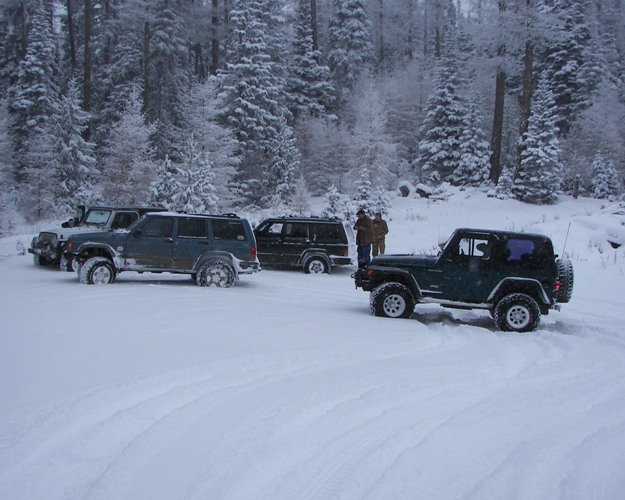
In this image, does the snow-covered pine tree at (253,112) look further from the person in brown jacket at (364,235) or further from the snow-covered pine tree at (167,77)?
the person in brown jacket at (364,235)

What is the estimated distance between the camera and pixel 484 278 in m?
9.73

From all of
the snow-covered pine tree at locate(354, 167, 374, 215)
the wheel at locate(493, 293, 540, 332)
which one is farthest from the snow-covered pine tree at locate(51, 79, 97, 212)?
the wheel at locate(493, 293, 540, 332)

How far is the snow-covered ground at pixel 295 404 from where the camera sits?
3725 mm

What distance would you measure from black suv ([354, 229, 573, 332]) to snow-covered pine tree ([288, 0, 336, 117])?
3297 centimetres

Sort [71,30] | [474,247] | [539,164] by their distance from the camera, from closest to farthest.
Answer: [474,247], [539,164], [71,30]

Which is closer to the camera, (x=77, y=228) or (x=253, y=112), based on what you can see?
(x=77, y=228)

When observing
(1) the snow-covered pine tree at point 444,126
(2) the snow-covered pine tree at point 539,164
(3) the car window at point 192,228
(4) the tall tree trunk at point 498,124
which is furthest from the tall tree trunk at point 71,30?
(3) the car window at point 192,228

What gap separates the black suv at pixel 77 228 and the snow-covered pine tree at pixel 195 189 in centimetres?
774

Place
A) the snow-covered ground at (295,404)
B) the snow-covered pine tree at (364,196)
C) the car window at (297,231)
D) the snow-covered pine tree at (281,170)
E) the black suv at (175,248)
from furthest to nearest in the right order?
the snow-covered pine tree at (281,170)
the snow-covered pine tree at (364,196)
the car window at (297,231)
the black suv at (175,248)
the snow-covered ground at (295,404)

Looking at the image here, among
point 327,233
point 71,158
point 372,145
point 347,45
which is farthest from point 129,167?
point 347,45

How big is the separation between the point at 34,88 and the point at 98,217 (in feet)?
94.2

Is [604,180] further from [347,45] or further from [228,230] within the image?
[228,230]

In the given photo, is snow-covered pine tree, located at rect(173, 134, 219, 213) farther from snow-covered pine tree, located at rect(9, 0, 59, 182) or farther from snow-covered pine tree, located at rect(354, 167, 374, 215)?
snow-covered pine tree, located at rect(9, 0, 59, 182)

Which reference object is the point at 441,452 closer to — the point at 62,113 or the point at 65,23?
the point at 62,113
